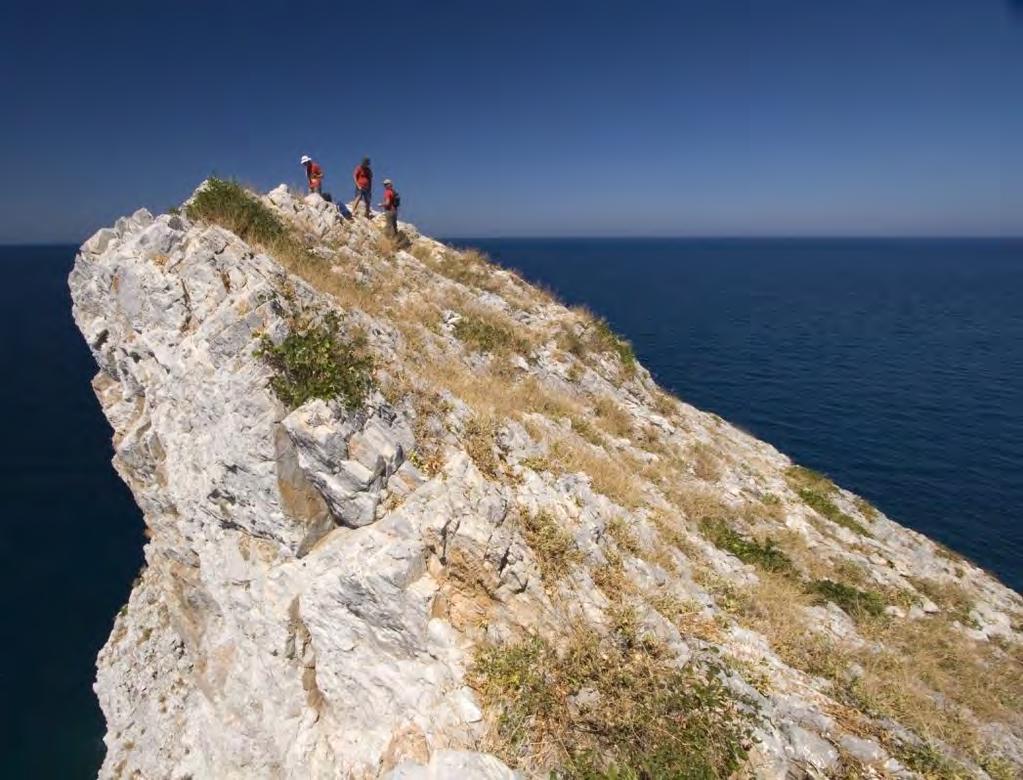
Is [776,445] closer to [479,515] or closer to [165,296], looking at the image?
[479,515]

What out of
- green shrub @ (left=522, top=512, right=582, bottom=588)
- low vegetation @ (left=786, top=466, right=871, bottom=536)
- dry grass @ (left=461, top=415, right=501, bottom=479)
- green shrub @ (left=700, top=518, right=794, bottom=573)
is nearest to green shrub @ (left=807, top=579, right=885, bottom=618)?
green shrub @ (left=700, top=518, right=794, bottom=573)

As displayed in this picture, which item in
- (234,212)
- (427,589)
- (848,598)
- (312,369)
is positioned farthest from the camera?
(234,212)

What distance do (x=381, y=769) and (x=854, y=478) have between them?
4559cm

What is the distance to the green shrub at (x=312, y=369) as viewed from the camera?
12398 millimetres

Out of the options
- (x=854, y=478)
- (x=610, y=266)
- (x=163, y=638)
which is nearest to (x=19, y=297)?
(x=163, y=638)

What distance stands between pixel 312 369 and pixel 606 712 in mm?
9460

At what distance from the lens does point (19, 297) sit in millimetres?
103312

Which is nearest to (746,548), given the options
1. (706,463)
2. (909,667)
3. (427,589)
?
(909,667)

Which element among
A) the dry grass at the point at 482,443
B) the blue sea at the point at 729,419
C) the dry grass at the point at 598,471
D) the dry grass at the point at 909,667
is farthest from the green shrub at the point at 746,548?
the blue sea at the point at 729,419

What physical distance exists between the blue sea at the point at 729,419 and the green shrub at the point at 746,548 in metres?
26.0

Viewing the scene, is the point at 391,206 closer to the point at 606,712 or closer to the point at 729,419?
the point at 606,712

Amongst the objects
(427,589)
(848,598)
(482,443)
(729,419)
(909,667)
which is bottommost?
(729,419)

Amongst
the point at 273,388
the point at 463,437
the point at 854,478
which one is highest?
the point at 273,388

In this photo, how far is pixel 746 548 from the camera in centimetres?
1819
